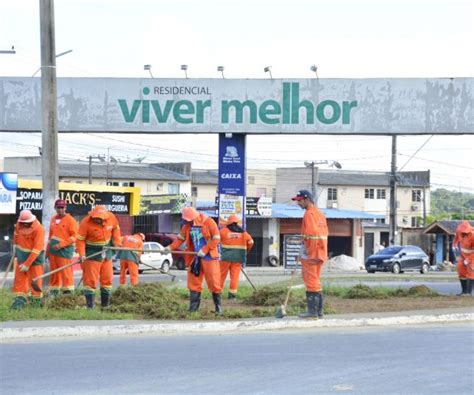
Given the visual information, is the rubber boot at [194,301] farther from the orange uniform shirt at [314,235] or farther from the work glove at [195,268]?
the orange uniform shirt at [314,235]

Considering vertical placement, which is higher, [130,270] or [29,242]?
[29,242]

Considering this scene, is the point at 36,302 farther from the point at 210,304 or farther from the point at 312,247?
the point at 312,247

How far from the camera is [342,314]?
51.8 ft

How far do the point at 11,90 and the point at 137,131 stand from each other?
3.69m

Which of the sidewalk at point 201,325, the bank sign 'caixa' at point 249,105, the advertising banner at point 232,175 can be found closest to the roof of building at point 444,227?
the bank sign 'caixa' at point 249,105

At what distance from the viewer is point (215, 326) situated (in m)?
14.2

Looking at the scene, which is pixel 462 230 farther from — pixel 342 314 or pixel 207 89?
pixel 207 89

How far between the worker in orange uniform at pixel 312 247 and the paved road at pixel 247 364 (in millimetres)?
1124

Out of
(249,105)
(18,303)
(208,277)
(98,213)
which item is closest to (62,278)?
(18,303)

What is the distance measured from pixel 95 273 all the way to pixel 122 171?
68.0 meters

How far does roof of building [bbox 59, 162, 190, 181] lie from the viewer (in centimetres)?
7944

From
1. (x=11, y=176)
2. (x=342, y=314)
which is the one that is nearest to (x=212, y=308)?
(x=342, y=314)

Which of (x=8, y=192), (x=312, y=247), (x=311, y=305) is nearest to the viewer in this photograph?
(x=312, y=247)

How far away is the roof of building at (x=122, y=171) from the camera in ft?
261
